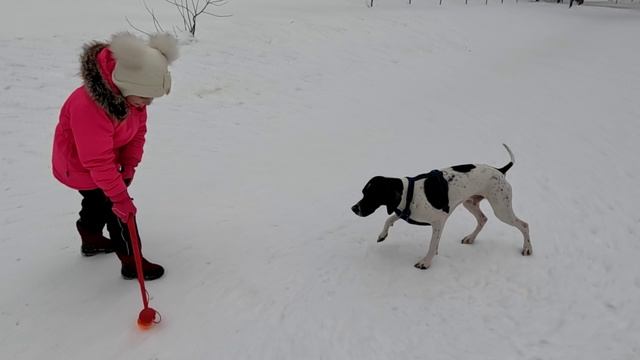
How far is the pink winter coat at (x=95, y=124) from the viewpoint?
2.30 m

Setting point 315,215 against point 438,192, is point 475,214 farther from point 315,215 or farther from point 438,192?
point 315,215

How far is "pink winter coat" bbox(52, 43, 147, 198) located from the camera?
2.30 meters

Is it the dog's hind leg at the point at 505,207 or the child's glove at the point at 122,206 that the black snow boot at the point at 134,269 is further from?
the dog's hind leg at the point at 505,207

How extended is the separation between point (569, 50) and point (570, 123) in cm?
737

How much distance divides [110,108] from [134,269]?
48.1 inches

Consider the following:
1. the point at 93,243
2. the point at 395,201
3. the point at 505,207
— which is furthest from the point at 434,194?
the point at 93,243

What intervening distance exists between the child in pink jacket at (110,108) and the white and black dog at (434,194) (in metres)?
1.57

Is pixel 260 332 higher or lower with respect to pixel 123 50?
lower

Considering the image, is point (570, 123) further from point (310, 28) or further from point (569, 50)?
point (569, 50)

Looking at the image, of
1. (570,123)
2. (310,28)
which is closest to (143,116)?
(570,123)

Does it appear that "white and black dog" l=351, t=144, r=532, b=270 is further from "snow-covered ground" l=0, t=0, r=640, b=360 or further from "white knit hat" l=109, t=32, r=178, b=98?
"white knit hat" l=109, t=32, r=178, b=98

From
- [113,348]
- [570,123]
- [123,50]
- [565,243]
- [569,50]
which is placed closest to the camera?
[123,50]

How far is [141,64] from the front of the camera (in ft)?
7.38

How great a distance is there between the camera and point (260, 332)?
8.93 feet
